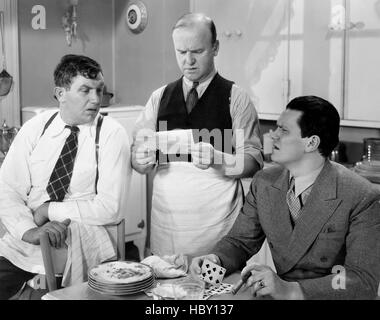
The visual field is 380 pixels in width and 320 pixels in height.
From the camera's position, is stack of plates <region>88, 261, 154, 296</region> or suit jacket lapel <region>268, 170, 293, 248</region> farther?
suit jacket lapel <region>268, 170, 293, 248</region>

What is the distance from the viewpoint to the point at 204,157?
1.67m

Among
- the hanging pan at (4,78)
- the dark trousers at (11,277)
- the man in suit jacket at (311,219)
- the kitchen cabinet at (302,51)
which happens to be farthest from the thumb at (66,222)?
the kitchen cabinet at (302,51)

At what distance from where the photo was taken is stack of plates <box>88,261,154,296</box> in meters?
1.20

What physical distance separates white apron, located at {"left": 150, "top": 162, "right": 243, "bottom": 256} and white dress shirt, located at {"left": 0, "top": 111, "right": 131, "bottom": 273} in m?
0.17

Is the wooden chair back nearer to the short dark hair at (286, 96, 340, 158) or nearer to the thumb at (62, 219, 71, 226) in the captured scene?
the thumb at (62, 219, 71, 226)

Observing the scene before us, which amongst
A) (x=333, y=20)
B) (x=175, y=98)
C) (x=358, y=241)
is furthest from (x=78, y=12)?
(x=358, y=241)

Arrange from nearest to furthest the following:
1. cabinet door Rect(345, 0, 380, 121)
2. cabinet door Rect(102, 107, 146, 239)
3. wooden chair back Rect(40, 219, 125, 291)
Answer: wooden chair back Rect(40, 219, 125, 291)
cabinet door Rect(345, 0, 380, 121)
cabinet door Rect(102, 107, 146, 239)

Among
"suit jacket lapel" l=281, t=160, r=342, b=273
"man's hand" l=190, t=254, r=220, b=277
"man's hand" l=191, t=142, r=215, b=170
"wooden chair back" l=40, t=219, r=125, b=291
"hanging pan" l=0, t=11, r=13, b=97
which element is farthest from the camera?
"hanging pan" l=0, t=11, r=13, b=97

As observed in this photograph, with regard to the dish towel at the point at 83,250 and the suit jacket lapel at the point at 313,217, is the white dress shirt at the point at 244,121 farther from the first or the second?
the dish towel at the point at 83,250

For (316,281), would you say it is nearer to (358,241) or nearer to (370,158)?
(358,241)

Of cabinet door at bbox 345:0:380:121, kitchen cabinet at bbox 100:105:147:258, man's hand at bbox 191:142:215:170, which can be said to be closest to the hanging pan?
man's hand at bbox 191:142:215:170

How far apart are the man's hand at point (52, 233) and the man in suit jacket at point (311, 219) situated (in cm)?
43

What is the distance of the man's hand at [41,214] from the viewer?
165 centimetres
